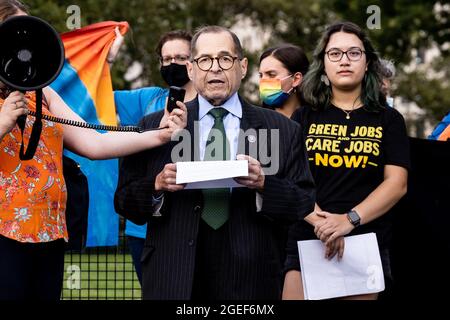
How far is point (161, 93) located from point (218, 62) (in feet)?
8.21

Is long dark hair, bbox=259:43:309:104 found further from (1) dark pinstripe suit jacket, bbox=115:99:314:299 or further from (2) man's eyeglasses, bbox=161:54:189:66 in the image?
(1) dark pinstripe suit jacket, bbox=115:99:314:299

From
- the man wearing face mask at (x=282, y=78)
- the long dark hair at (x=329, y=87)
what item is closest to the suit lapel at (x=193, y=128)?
the long dark hair at (x=329, y=87)

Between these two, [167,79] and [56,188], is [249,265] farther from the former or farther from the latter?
[167,79]

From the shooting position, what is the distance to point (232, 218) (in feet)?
15.7

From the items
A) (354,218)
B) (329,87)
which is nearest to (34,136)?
(354,218)

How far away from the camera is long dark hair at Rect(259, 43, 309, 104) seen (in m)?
6.79

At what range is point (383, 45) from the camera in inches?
1060

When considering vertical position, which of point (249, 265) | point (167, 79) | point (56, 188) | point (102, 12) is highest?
point (102, 12)

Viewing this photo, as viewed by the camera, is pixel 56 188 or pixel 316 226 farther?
pixel 316 226

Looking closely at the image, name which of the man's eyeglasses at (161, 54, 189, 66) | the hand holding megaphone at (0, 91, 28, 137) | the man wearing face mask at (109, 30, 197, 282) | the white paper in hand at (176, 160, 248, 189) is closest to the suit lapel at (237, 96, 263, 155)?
the white paper in hand at (176, 160, 248, 189)

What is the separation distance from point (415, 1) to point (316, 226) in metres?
21.0

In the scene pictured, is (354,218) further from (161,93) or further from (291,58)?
(161,93)

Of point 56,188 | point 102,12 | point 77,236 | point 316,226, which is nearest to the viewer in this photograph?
point 56,188
